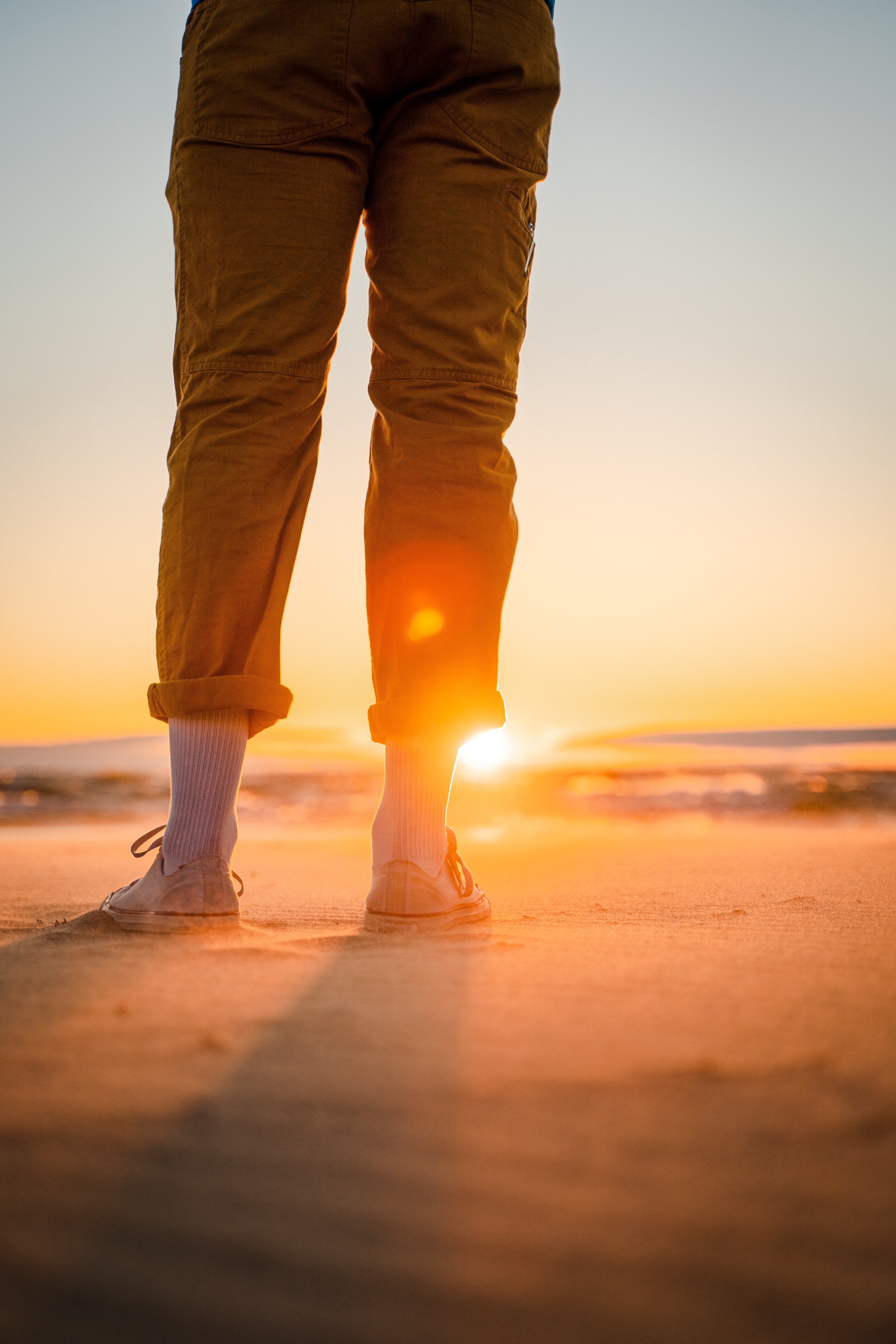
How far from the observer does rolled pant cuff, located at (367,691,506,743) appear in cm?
124

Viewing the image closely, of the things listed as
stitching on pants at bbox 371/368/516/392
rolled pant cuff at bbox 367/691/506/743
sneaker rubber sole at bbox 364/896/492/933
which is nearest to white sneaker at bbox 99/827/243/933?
sneaker rubber sole at bbox 364/896/492/933

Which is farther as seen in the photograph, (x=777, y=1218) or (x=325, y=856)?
(x=325, y=856)

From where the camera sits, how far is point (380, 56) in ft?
3.98

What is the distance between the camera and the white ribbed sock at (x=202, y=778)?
120cm

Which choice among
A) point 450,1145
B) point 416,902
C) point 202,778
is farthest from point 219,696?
point 450,1145

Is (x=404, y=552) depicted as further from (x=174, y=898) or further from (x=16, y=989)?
(x=16, y=989)

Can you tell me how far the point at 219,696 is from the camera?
46.6 inches

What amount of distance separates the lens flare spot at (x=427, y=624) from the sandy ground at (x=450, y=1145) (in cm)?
46

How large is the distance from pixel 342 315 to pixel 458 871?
80 centimetres

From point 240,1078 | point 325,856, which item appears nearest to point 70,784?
point 325,856

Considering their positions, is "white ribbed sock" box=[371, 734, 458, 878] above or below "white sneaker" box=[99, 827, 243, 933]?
above

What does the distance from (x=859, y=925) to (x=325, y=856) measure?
1854mm

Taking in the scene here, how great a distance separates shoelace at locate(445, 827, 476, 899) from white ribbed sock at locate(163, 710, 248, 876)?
0.96 ft

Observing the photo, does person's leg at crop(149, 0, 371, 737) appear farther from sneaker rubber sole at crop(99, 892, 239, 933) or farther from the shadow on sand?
the shadow on sand
